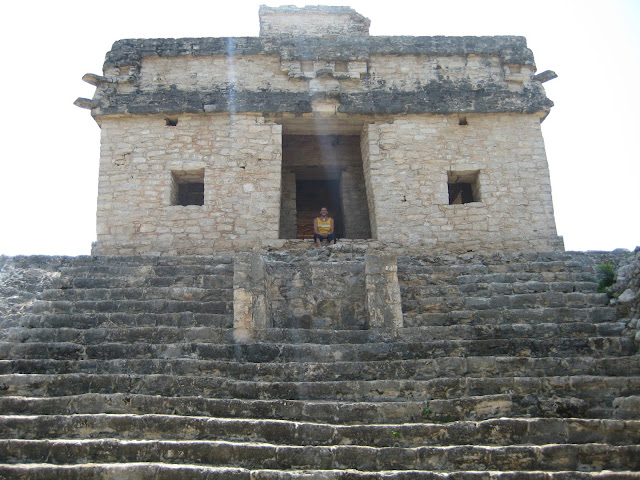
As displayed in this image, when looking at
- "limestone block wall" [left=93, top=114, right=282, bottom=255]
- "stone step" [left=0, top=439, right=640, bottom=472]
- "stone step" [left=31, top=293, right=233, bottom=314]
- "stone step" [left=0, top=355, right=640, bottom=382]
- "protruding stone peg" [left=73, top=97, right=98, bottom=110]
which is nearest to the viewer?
"stone step" [left=0, top=439, right=640, bottom=472]

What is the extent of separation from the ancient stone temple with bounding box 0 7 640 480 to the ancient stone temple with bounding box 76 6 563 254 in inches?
1.6

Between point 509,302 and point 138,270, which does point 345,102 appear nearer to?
point 138,270

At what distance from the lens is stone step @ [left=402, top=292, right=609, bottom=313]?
298 inches

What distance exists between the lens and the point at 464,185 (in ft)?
40.1

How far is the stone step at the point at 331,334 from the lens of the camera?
6.76 metres

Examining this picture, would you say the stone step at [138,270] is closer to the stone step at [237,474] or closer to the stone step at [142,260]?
the stone step at [142,260]

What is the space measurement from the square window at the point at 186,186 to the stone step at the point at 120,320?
4.02 m

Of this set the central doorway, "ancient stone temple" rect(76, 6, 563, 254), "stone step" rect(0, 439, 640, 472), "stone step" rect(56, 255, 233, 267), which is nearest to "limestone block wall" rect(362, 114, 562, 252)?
"ancient stone temple" rect(76, 6, 563, 254)

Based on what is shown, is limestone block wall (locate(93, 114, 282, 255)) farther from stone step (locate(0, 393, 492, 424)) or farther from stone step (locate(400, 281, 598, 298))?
stone step (locate(0, 393, 492, 424))

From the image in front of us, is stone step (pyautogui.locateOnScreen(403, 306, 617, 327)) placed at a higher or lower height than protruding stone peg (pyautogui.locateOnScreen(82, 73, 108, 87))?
lower

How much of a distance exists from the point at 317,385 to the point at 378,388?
22.5 inches

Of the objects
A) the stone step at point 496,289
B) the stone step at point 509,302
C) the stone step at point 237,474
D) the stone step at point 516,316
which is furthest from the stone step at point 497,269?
the stone step at point 237,474

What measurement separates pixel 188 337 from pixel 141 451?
6.59 ft

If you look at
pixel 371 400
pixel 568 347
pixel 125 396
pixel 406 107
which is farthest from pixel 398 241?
pixel 125 396
